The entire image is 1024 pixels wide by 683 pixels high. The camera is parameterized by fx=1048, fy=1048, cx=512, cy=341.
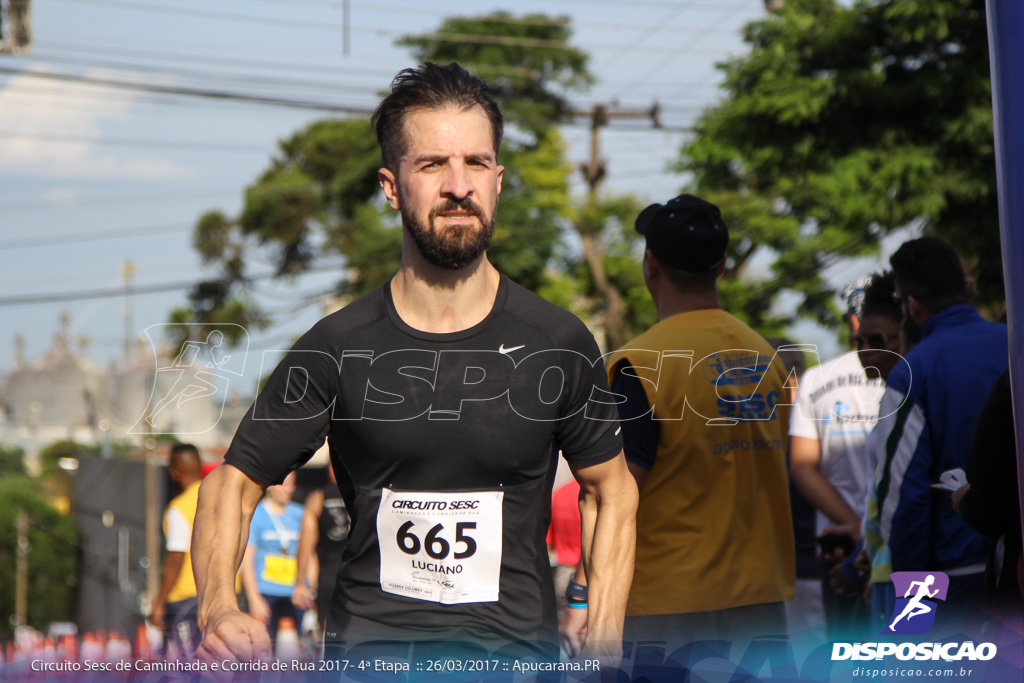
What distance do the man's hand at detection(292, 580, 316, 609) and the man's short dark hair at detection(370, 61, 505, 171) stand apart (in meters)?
5.50

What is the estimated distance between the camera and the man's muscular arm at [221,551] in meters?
2.26

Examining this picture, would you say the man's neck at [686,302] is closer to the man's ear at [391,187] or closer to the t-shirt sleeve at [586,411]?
the t-shirt sleeve at [586,411]

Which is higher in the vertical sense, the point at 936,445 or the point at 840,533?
the point at 936,445

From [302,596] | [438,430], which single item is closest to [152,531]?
[302,596]

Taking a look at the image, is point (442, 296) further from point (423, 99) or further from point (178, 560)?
point (178, 560)

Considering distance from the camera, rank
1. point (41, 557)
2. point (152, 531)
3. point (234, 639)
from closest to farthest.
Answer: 1. point (234, 639)
2. point (152, 531)
3. point (41, 557)

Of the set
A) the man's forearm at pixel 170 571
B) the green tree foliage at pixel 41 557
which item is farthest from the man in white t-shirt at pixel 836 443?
the green tree foliage at pixel 41 557

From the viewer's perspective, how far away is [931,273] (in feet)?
11.8

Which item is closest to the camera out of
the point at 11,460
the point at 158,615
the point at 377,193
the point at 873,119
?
the point at 158,615

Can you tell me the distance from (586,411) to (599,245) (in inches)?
829

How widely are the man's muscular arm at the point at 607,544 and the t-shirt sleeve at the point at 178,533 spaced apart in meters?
4.57

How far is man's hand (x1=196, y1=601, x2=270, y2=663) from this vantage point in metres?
2.22

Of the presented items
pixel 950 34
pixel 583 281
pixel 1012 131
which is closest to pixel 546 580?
pixel 1012 131

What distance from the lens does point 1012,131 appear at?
7.09 feet
